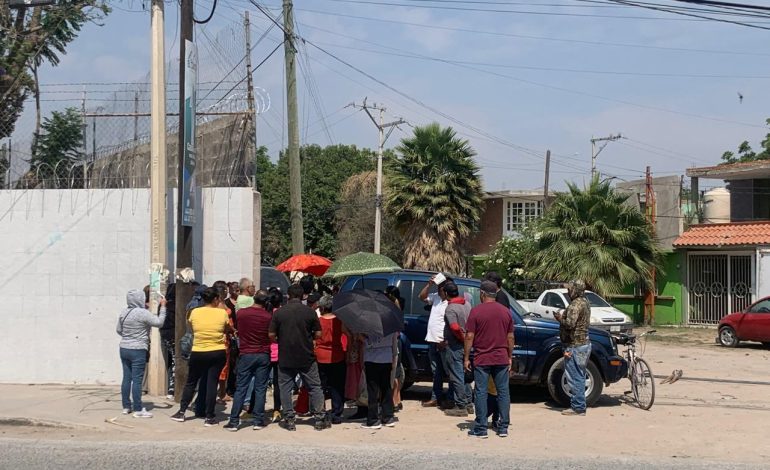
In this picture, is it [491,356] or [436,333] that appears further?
[436,333]

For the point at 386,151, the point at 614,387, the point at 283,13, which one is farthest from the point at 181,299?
the point at 386,151

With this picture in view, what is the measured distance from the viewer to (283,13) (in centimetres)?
1914

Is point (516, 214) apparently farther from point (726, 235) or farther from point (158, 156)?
point (158, 156)

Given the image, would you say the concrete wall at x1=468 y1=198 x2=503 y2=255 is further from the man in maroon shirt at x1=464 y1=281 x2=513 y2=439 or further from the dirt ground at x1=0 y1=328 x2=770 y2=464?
the man in maroon shirt at x1=464 y1=281 x2=513 y2=439

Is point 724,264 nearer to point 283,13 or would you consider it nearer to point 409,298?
point 283,13

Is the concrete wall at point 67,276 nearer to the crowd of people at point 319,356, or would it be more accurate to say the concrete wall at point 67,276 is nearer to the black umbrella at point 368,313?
the crowd of people at point 319,356

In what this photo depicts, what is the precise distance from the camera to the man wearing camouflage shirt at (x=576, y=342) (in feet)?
37.2

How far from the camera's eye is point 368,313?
10438 millimetres

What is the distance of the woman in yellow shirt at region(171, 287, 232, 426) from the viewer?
1051 centimetres

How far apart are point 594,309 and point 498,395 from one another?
47.6ft

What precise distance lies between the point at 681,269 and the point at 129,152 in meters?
24.5

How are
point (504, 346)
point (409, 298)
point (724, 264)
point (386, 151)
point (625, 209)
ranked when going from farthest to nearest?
point (386, 151)
point (724, 264)
point (625, 209)
point (409, 298)
point (504, 346)

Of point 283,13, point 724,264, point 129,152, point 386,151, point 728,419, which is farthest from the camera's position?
point 386,151

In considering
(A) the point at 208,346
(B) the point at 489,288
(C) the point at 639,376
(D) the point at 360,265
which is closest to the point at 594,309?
(D) the point at 360,265
